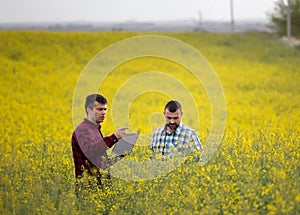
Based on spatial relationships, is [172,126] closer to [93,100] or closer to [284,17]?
[93,100]

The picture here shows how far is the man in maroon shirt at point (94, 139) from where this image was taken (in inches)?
236

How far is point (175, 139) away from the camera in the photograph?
671cm

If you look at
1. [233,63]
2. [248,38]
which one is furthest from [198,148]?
[248,38]

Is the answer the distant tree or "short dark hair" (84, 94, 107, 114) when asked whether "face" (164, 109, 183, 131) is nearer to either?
"short dark hair" (84, 94, 107, 114)

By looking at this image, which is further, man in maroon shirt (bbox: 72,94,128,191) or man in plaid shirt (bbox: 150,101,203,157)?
man in plaid shirt (bbox: 150,101,203,157)

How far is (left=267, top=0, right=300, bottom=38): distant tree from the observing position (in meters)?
43.8

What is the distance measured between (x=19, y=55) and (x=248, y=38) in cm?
1716

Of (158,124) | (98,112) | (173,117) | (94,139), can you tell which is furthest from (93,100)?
(158,124)

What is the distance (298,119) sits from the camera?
47.3ft

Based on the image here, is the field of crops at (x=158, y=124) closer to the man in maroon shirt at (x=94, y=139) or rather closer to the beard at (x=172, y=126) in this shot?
the man in maroon shirt at (x=94, y=139)

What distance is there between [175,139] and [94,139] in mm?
1189

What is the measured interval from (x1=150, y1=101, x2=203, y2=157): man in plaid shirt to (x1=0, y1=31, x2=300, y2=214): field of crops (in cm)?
29

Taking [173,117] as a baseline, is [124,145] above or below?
below

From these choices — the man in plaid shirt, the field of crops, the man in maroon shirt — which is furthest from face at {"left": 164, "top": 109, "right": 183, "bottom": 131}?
the man in maroon shirt
